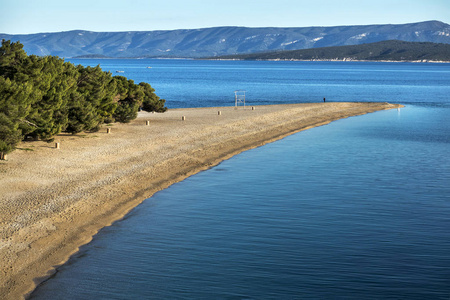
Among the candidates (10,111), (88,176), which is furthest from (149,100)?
(88,176)

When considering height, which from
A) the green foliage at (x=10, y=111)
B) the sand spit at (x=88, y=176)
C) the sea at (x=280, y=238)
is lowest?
the sea at (x=280, y=238)

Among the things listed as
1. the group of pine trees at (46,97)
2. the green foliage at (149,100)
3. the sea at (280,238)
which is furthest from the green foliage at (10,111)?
the green foliage at (149,100)

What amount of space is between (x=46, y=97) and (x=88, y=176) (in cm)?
983

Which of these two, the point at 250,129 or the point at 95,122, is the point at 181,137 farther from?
the point at 250,129

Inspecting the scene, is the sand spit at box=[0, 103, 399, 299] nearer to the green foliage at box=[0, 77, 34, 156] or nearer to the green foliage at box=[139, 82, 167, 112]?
the green foliage at box=[0, 77, 34, 156]

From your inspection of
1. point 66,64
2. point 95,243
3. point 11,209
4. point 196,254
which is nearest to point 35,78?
point 66,64

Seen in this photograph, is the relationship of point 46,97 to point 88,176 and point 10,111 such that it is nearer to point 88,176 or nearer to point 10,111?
point 10,111

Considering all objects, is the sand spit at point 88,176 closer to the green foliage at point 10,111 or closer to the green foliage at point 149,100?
the green foliage at point 10,111

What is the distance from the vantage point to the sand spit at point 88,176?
18.5m

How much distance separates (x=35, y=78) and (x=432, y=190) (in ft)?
78.1

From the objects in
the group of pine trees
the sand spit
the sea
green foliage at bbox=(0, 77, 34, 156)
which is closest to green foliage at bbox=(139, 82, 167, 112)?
the sand spit

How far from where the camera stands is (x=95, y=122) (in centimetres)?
4175

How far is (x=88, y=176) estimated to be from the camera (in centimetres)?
2856

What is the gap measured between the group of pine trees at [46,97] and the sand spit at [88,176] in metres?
1.21
